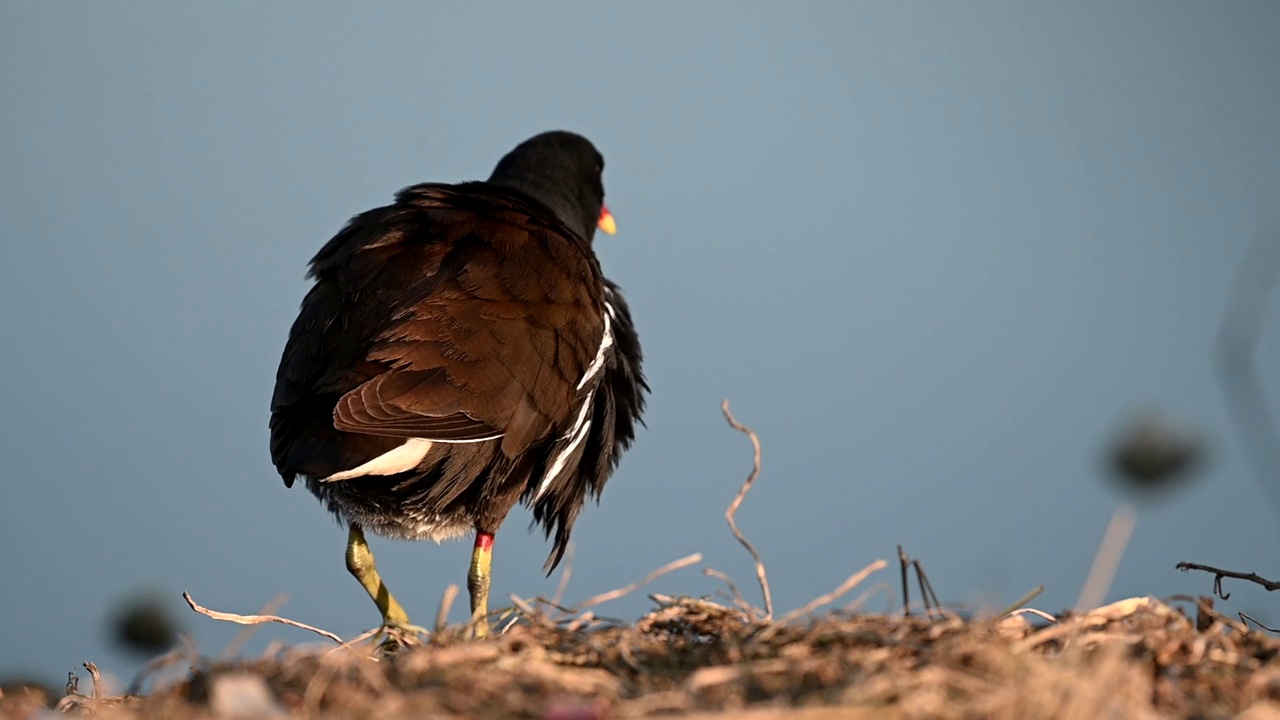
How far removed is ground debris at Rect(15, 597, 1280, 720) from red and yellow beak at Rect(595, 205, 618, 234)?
4871 mm

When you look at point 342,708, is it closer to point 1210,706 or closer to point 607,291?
point 1210,706

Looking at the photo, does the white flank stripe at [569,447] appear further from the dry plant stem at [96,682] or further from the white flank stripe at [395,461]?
the dry plant stem at [96,682]

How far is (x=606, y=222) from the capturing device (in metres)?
7.57

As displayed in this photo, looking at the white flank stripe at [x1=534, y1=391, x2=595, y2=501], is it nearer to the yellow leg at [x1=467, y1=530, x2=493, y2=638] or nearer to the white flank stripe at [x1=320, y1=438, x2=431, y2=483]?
the yellow leg at [x1=467, y1=530, x2=493, y2=638]

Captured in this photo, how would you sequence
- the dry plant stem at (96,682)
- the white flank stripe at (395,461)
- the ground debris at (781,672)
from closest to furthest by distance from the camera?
the ground debris at (781,672), the dry plant stem at (96,682), the white flank stripe at (395,461)

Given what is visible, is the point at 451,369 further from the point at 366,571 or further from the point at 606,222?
the point at 606,222

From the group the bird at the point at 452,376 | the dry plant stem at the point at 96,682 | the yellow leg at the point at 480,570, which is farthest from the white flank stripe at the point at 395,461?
the dry plant stem at the point at 96,682

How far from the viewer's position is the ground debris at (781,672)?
1853 mm

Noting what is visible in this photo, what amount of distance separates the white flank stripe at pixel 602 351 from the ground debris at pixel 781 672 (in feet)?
7.68

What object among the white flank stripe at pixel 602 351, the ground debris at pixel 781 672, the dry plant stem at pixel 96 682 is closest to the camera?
the ground debris at pixel 781 672

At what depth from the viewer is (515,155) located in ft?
22.9

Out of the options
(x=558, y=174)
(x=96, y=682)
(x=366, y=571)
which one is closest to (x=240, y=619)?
(x=96, y=682)

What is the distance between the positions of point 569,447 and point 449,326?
0.86 meters

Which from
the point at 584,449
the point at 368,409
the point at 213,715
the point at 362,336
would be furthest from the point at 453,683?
the point at 584,449
